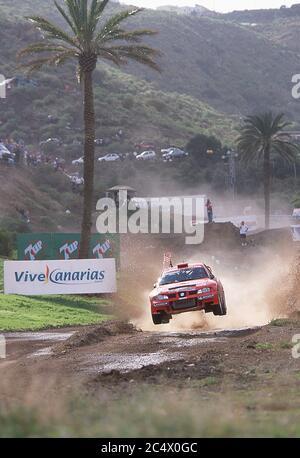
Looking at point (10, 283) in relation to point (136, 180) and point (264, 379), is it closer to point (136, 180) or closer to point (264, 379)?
point (264, 379)

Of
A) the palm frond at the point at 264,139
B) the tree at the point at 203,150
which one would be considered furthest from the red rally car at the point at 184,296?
the tree at the point at 203,150

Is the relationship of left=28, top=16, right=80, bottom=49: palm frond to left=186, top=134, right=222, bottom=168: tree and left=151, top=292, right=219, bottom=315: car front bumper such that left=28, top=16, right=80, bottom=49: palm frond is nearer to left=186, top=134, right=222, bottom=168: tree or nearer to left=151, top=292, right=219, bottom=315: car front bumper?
left=151, top=292, right=219, bottom=315: car front bumper

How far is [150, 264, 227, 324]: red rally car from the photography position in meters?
23.2

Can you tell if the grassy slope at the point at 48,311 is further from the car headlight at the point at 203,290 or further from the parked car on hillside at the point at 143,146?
the parked car on hillside at the point at 143,146

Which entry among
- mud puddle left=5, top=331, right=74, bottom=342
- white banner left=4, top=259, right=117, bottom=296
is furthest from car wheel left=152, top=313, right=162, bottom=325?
white banner left=4, top=259, right=117, bottom=296

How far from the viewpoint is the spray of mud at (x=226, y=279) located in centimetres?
2752

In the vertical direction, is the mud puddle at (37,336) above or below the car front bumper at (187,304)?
below

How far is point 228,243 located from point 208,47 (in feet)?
397

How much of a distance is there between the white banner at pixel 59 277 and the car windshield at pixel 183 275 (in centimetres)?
924

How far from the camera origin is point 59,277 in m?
33.7

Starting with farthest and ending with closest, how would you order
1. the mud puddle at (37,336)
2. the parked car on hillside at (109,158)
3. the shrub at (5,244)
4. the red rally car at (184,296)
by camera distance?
the parked car on hillside at (109,158) < the shrub at (5,244) < the mud puddle at (37,336) < the red rally car at (184,296)

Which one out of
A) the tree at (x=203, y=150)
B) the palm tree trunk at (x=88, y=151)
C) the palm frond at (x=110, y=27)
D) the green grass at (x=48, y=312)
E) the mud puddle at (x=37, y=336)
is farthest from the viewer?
the tree at (x=203, y=150)

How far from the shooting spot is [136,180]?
282 feet
